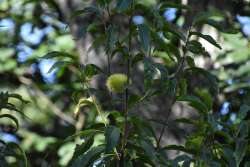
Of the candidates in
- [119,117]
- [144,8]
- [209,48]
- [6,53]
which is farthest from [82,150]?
[6,53]

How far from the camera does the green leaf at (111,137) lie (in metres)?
1.33

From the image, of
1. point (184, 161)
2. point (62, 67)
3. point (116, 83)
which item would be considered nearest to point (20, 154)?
point (116, 83)

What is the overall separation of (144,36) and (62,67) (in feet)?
6.98

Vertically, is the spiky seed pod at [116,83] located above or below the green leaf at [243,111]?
above

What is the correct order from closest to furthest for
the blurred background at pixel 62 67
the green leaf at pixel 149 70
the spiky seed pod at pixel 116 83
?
the green leaf at pixel 149 70, the spiky seed pod at pixel 116 83, the blurred background at pixel 62 67

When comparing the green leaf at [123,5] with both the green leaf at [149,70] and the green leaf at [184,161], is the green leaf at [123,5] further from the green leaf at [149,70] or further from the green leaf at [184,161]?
the green leaf at [184,161]

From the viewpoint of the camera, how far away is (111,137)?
134 centimetres

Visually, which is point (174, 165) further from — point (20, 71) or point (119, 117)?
point (20, 71)

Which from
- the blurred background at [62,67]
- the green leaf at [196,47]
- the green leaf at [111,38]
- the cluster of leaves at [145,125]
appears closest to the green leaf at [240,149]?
the cluster of leaves at [145,125]

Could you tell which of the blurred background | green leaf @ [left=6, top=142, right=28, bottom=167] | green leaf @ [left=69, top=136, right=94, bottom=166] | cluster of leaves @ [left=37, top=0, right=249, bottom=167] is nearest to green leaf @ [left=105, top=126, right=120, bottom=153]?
cluster of leaves @ [left=37, top=0, right=249, bottom=167]

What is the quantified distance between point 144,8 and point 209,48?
5.40 ft

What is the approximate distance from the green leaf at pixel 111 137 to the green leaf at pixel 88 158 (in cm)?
8

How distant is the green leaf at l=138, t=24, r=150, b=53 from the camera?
1.39 meters

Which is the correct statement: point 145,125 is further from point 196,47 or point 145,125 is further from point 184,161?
point 196,47
